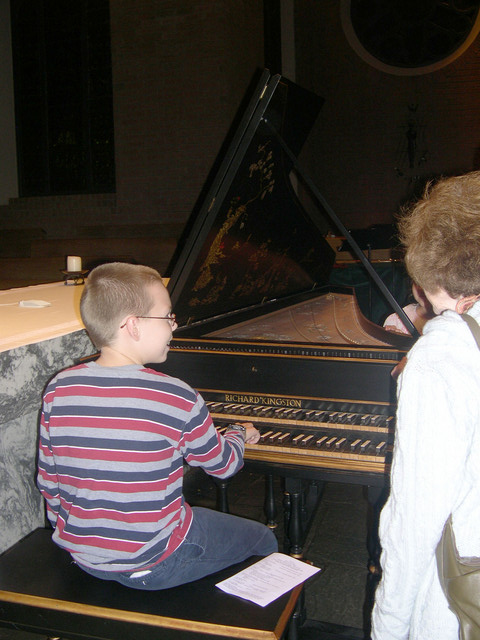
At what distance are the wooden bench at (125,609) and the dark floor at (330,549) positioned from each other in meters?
0.84

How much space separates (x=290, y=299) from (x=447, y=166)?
8378 mm

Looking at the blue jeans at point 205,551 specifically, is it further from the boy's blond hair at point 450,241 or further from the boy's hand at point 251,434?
the boy's blond hair at point 450,241

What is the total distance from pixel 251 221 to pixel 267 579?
1.45m

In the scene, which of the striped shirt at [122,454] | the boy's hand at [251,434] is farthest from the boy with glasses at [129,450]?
the boy's hand at [251,434]

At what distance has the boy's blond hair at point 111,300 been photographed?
154cm

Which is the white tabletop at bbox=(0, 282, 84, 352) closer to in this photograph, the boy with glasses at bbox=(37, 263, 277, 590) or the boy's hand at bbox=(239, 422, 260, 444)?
the boy with glasses at bbox=(37, 263, 277, 590)

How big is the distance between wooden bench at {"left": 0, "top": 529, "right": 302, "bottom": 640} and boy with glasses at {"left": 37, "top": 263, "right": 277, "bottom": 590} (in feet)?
0.15

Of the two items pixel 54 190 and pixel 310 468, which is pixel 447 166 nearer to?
pixel 54 190

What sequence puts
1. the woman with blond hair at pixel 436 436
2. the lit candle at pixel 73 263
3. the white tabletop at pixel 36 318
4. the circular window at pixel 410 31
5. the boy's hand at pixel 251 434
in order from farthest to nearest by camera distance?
the circular window at pixel 410 31, the lit candle at pixel 73 263, the white tabletop at pixel 36 318, the boy's hand at pixel 251 434, the woman with blond hair at pixel 436 436

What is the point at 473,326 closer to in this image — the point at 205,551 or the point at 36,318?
the point at 205,551

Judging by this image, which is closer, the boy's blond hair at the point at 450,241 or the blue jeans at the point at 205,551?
the boy's blond hair at the point at 450,241

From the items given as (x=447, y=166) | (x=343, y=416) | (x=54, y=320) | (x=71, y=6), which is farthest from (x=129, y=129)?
(x=343, y=416)

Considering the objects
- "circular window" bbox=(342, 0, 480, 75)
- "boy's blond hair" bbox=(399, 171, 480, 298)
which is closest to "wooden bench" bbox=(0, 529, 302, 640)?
"boy's blond hair" bbox=(399, 171, 480, 298)

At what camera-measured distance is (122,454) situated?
4.76 ft
